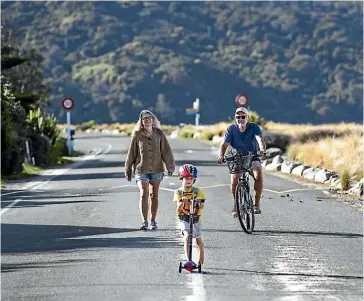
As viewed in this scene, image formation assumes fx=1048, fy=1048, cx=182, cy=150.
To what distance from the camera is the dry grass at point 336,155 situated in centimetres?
2284

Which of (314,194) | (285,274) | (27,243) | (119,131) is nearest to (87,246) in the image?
(27,243)

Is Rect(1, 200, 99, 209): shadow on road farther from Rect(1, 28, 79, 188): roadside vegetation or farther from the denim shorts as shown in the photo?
Rect(1, 28, 79, 188): roadside vegetation

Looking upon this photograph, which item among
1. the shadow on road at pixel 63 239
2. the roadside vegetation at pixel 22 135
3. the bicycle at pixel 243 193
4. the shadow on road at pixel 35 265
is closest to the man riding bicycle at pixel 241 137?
Result: the bicycle at pixel 243 193

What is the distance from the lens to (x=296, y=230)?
14680mm

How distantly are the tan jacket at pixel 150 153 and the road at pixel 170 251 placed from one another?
2.89ft

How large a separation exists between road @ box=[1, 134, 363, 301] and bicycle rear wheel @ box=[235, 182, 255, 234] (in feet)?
0.69

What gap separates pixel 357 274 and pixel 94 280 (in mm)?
2720

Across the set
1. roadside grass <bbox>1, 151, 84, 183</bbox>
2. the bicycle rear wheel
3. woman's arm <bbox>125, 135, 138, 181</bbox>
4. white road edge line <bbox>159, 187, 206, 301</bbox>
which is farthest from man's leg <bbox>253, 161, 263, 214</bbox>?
roadside grass <bbox>1, 151, 84, 183</bbox>

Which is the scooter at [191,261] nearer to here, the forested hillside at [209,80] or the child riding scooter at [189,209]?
the child riding scooter at [189,209]

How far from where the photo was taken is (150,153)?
14867mm

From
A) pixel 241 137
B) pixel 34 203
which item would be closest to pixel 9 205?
pixel 34 203

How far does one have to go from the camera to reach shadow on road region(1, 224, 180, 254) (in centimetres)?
1323

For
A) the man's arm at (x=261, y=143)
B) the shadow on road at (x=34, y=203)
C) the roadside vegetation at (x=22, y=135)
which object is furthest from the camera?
the roadside vegetation at (x=22, y=135)

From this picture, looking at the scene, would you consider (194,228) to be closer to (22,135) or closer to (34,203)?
(34,203)
